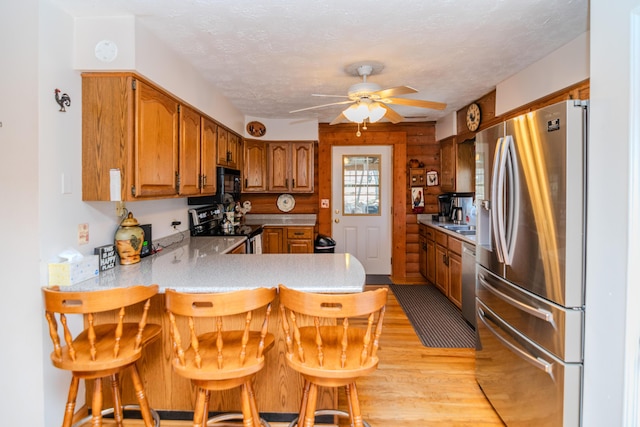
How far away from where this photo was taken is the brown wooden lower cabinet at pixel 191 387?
2.05m

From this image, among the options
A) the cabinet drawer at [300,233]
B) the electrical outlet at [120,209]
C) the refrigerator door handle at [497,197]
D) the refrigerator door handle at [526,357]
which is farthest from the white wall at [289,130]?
the refrigerator door handle at [526,357]

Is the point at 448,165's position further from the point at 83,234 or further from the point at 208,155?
the point at 83,234

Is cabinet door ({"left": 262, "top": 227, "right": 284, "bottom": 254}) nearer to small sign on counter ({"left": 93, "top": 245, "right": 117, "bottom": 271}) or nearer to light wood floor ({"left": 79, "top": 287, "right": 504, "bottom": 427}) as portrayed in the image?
light wood floor ({"left": 79, "top": 287, "right": 504, "bottom": 427})

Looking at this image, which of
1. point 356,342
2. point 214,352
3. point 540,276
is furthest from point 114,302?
point 540,276

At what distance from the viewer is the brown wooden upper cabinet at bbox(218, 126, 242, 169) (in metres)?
3.77

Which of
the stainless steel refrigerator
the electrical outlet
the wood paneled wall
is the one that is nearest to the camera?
the stainless steel refrigerator

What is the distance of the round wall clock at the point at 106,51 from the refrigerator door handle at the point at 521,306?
8.92ft

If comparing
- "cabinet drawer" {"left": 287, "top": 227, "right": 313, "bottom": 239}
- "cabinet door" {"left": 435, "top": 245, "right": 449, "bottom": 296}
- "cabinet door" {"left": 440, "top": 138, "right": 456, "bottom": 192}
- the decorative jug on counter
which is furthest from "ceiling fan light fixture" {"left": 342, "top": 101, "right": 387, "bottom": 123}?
"cabinet drawer" {"left": 287, "top": 227, "right": 313, "bottom": 239}

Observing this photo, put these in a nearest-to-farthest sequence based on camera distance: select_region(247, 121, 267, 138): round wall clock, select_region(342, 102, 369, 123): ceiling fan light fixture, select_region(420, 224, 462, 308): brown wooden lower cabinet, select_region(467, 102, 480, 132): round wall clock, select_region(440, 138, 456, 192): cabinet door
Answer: select_region(342, 102, 369, 123): ceiling fan light fixture < select_region(420, 224, 462, 308): brown wooden lower cabinet < select_region(467, 102, 480, 132): round wall clock < select_region(440, 138, 456, 192): cabinet door < select_region(247, 121, 267, 138): round wall clock

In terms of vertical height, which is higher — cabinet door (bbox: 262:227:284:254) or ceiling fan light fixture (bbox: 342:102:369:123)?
ceiling fan light fixture (bbox: 342:102:369:123)

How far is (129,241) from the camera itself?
237cm

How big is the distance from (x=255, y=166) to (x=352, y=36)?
2.99m

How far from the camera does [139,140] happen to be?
214 cm

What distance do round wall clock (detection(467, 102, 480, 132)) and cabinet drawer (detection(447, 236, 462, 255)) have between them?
4.46 ft
